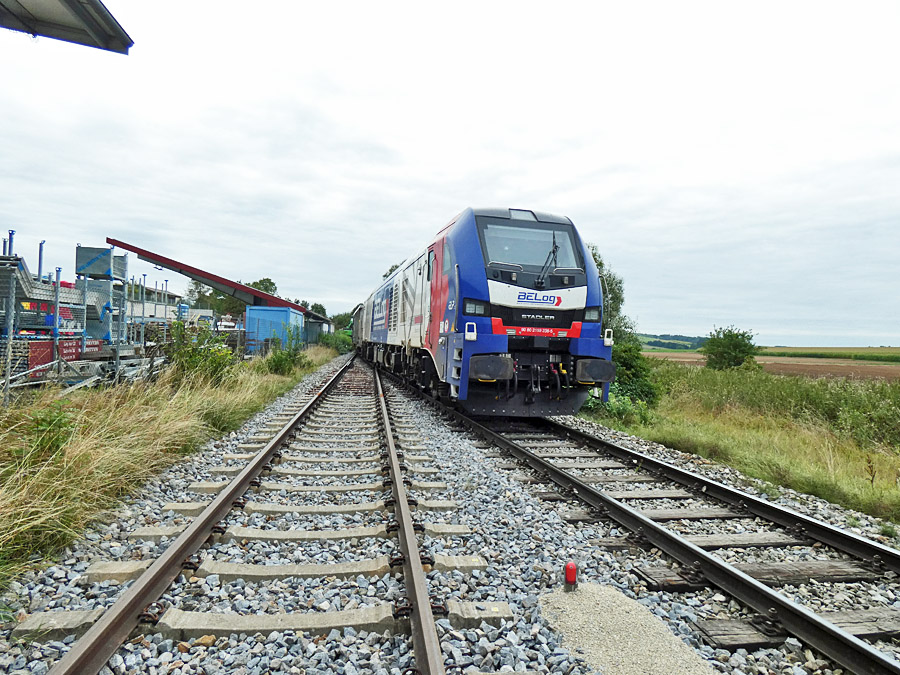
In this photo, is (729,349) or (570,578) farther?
(729,349)

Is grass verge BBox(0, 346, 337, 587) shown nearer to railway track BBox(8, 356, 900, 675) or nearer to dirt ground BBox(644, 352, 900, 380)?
railway track BBox(8, 356, 900, 675)

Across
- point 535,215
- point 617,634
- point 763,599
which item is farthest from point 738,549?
point 535,215

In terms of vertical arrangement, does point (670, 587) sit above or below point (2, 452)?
below

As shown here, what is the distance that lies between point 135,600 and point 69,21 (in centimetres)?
501

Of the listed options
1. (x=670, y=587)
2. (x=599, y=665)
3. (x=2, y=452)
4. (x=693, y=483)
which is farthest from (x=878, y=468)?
(x=2, y=452)

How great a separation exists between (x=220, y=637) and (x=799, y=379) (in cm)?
1379

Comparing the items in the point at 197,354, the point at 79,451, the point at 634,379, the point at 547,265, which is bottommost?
the point at 79,451

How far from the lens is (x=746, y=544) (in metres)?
3.77

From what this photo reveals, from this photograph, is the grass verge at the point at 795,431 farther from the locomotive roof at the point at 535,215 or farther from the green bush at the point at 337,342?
the green bush at the point at 337,342

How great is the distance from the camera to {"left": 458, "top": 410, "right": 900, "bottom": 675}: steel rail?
7.52 ft

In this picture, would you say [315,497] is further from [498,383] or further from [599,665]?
[498,383]

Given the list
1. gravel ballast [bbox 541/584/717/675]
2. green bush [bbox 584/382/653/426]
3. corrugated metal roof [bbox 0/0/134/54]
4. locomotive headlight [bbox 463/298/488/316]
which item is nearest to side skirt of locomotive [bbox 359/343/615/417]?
locomotive headlight [bbox 463/298/488/316]

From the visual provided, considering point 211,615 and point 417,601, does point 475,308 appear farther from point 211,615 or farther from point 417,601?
point 211,615

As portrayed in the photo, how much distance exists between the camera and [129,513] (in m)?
4.02
